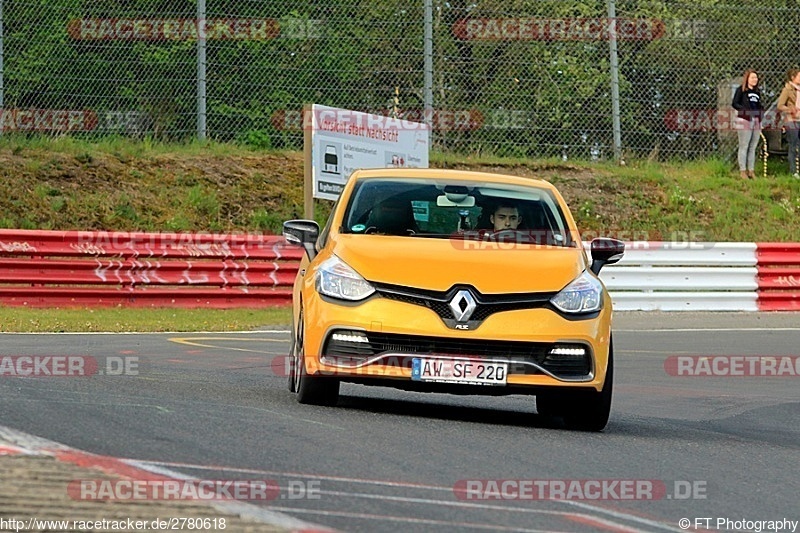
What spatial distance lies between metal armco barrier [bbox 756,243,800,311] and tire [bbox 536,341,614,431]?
47.7 ft

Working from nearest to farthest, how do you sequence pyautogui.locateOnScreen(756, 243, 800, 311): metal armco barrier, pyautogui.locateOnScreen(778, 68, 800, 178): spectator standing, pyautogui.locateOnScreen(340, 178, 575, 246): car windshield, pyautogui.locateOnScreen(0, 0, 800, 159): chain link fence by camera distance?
pyautogui.locateOnScreen(340, 178, 575, 246): car windshield < pyautogui.locateOnScreen(756, 243, 800, 311): metal armco barrier < pyautogui.locateOnScreen(0, 0, 800, 159): chain link fence < pyautogui.locateOnScreen(778, 68, 800, 178): spectator standing

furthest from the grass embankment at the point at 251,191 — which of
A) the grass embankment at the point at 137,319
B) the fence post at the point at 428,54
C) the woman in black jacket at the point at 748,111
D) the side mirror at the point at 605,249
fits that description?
the side mirror at the point at 605,249

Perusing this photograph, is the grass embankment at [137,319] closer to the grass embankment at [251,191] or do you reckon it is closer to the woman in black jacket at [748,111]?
the grass embankment at [251,191]

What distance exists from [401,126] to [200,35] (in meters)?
3.40

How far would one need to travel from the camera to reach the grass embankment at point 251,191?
82.5ft

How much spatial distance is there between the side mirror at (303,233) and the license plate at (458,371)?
4.97 ft

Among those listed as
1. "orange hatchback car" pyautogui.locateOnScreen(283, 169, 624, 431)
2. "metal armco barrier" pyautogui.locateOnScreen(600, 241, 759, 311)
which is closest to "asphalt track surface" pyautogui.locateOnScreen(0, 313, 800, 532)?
"orange hatchback car" pyautogui.locateOnScreen(283, 169, 624, 431)

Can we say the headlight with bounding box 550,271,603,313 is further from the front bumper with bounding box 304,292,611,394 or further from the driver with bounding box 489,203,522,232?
the driver with bounding box 489,203,522,232

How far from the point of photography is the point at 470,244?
987 centimetres

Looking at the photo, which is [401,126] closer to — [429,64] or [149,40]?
[429,64]

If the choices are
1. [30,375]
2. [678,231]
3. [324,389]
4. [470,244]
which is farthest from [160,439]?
[678,231]

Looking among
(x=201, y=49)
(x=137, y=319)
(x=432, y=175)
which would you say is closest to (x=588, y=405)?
(x=432, y=175)

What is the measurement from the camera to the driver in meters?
10.4

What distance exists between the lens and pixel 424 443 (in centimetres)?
818
